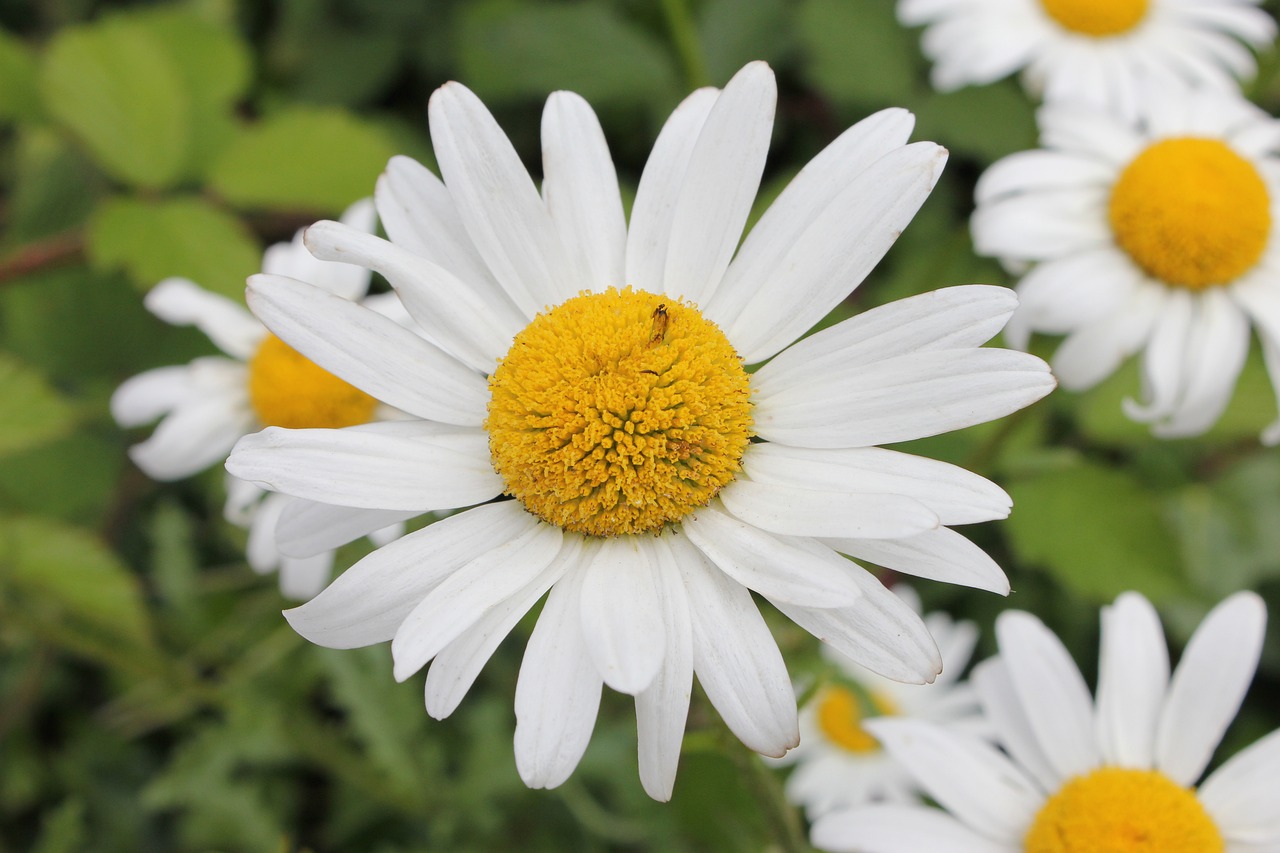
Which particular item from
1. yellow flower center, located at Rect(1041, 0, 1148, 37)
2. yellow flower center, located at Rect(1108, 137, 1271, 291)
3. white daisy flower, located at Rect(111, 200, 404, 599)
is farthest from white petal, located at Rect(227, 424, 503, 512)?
yellow flower center, located at Rect(1041, 0, 1148, 37)

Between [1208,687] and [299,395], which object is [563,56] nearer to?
[299,395]

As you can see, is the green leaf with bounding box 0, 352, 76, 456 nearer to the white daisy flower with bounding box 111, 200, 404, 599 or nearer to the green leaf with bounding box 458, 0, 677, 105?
the white daisy flower with bounding box 111, 200, 404, 599

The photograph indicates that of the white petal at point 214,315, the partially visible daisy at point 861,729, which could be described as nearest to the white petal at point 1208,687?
the partially visible daisy at point 861,729

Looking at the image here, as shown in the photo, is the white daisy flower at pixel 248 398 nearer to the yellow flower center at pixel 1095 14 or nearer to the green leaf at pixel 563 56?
the green leaf at pixel 563 56

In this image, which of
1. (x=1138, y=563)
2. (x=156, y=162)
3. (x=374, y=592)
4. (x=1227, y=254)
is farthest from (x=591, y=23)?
(x=374, y=592)

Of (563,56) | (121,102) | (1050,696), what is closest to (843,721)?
(1050,696)

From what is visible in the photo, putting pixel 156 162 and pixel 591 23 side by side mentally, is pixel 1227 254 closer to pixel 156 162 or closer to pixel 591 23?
pixel 591 23
